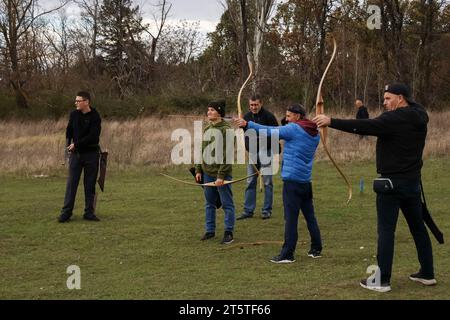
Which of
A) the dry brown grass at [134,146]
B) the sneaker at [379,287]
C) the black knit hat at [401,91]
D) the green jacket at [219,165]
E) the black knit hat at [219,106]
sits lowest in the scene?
the sneaker at [379,287]

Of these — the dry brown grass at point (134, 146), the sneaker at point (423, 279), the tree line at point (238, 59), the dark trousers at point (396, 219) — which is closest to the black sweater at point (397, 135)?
the dark trousers at point (396, 219)

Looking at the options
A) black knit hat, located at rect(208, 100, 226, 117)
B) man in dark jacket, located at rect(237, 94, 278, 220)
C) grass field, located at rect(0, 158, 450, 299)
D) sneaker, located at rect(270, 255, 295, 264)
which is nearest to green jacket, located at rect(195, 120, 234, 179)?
black knit hat, located at rect(208, 100, 226, 117)

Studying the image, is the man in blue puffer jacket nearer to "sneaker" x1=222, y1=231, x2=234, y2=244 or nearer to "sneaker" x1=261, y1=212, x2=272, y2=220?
"sneaker" x1=222, y1=231, x2=234, y2=244

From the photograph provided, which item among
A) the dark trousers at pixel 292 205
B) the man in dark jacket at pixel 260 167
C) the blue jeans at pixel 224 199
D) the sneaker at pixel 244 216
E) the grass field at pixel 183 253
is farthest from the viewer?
the sneaker at pixel 244 216

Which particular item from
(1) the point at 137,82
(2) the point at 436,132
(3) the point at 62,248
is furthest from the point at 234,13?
(3) the point at 62,248

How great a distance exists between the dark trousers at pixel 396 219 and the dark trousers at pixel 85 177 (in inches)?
210

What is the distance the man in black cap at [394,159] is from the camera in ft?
18.7

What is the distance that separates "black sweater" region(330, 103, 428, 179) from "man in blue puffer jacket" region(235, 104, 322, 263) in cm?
113

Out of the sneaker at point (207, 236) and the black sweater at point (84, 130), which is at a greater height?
the black sweater at point (84, 130)

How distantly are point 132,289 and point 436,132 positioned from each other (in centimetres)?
1853

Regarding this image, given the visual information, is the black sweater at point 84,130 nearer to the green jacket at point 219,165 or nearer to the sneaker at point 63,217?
the sneaker at point 63,217

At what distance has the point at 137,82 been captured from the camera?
4256 cm

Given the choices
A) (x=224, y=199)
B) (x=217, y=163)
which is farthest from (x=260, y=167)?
(x=217, y=163)

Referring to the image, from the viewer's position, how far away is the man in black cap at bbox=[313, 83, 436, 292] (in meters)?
5.70
